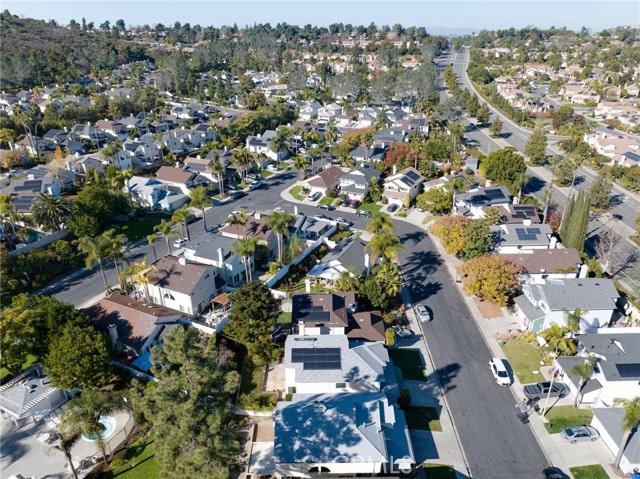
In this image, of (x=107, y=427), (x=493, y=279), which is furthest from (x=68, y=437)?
(x=493, y=279)

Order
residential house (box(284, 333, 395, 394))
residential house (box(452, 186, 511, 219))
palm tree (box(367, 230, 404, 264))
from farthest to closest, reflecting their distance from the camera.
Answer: residential house (box(452, 186, 511, 219))
palm tree (box(367, 230, 404, 264))
residential house (box(284, 333, 395, 394))

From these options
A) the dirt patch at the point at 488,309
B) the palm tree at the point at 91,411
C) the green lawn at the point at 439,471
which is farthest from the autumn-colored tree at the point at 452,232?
the palm tree at the point at 91,411

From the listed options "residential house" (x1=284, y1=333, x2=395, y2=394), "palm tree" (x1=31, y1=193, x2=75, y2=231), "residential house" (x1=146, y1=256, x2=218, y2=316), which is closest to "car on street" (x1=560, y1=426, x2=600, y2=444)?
"residential house" (x1=284, y1=333, x2=395, y2=394)

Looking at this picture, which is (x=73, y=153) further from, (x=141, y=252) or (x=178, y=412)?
(x=178, y=412)

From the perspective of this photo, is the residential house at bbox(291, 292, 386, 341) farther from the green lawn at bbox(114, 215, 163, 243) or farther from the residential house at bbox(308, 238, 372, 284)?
the green lawn at bbox(114, 215, 163, 243)

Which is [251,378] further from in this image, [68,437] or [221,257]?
[221,257]

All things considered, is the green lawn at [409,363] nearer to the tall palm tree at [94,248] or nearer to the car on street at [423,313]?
the car on street at [423,313]

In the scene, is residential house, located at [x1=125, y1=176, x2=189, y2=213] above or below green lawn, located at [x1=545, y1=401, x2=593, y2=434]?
above
